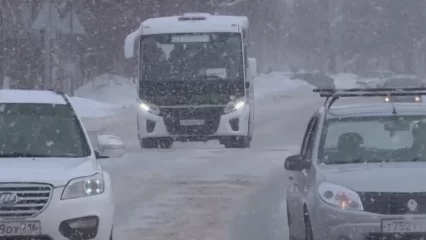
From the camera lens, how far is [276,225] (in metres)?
12.1

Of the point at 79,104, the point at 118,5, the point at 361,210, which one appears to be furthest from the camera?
the point at 118,5

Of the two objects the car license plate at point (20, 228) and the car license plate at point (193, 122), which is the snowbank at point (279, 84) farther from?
the car license plate at point (20, 228)

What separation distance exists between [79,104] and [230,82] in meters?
15.7

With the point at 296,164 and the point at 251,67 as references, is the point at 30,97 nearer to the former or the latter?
the point at 296,164

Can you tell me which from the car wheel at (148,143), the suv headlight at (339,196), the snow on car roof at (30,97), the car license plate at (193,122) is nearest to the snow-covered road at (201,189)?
the car wheel at (148,143)

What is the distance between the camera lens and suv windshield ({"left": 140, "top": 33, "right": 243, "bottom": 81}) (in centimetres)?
2195

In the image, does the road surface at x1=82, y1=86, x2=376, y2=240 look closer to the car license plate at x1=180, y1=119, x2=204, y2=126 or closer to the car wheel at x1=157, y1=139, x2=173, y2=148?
the car wheel at x1=157, y1=139, x2=173, y2=148

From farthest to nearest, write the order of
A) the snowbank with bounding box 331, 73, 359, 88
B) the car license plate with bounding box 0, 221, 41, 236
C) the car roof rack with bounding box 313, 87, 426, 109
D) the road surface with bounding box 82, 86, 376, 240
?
the snowbank with bounding box 331, 73, 359, 88 → the road surface with bounding box 82, 86, 376, 240 → the car roof rack with bounding box 313, 87, 426, 109 → the car license plate with bounding box 0, 221, 41, 236

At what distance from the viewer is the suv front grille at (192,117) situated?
2198 centimetres

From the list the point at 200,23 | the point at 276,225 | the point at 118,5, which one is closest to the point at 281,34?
the point at 118,5

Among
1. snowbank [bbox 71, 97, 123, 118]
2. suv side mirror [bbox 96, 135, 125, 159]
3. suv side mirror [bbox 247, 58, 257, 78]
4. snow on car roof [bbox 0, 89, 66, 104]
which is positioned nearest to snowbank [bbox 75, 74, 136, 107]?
snowbank [bbox 71, 97, 123, 118]

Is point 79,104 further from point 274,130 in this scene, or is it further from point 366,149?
point 366,149

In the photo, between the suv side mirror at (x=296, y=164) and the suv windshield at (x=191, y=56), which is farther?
the suv windshield at (x=191, y=56)

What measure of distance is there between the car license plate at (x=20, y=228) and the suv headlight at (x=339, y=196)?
235 centimetres
